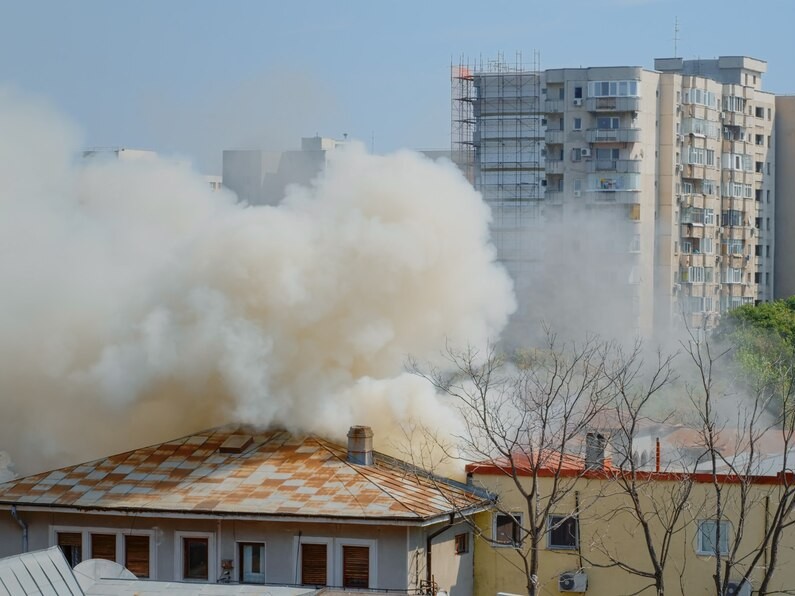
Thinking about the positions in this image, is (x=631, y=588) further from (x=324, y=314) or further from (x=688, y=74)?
(x=688, y=74)

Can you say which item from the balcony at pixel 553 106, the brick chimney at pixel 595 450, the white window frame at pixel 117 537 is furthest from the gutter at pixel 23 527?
the balcony at pixel 553 106

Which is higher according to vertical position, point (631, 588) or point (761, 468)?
point (761, 468)

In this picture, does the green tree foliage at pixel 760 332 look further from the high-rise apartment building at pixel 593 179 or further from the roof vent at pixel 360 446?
the roof vent at pixel 360 446

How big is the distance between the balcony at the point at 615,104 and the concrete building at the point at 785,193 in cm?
1687

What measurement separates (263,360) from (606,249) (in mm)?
48332

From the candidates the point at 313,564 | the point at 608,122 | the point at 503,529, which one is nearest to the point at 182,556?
the point at 313,564

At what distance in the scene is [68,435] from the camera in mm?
32656

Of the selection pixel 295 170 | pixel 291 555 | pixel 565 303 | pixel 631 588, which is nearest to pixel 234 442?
pixel 291 555

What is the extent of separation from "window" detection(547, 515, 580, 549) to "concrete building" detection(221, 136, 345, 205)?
51.5m

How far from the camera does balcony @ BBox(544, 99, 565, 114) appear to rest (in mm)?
76500

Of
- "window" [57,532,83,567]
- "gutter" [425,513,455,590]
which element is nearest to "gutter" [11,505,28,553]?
"window" [57,532,83,567]

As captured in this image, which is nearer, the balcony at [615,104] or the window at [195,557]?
the window at [195,557]

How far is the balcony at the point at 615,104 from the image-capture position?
249 feet

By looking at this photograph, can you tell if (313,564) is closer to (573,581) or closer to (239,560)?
(239,560)
